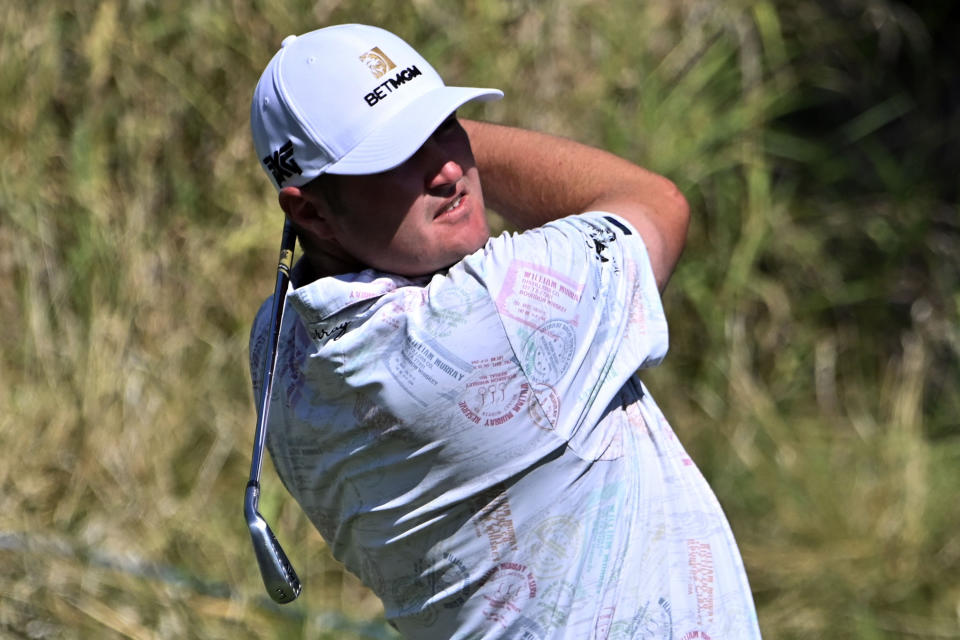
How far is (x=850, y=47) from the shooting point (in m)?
4.84

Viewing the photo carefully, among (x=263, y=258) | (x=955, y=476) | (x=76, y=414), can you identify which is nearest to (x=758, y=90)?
(x=955, y=476)

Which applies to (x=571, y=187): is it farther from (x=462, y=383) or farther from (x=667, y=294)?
(x=667, y=294)

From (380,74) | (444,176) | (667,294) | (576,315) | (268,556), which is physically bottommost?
(667,294)

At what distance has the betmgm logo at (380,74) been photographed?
1573 mm

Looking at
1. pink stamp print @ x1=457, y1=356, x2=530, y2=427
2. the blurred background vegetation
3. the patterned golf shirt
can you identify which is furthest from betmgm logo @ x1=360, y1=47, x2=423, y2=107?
the blurred background vegetation

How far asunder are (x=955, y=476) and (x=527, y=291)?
316 centimetres

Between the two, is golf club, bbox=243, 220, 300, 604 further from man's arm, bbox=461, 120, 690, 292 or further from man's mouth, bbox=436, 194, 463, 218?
man's arm, bbox=461, 120, 690, 292

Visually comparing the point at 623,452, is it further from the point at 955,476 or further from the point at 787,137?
the point at 787,137

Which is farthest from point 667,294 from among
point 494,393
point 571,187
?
point 494,393

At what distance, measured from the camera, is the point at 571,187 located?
192 cm

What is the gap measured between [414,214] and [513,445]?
0.34 metres

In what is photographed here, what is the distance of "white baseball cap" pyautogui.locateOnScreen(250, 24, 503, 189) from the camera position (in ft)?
5.09

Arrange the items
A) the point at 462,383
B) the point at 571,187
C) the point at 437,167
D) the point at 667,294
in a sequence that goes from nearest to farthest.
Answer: the point at 462,383 < the point at 437,167 < the point at 571,187 < the point at 667,294

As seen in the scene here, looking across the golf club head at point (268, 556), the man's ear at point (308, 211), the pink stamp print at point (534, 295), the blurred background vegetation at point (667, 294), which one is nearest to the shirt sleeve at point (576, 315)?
the pink stamp print at point (534, 295)
